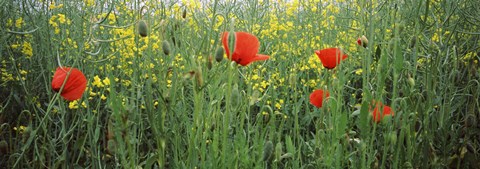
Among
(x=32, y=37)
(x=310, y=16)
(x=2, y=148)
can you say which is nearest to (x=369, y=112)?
(x=2, y=148)

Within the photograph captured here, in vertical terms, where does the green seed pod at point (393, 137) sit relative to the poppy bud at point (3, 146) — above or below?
above

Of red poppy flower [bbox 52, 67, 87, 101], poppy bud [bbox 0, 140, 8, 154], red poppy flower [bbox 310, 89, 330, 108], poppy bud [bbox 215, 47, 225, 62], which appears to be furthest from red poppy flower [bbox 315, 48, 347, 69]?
poppy bud [bbox 0, 140, 8, 154]

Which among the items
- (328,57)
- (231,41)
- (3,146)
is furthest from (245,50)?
(3,146)

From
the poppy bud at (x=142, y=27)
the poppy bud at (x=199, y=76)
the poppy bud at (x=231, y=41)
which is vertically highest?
the poppy bud at (x=142, y=27)

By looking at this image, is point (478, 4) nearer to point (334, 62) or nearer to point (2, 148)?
point (334, 62)

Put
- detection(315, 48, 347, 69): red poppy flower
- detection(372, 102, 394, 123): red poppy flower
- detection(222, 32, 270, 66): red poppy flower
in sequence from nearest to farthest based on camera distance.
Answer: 1. detection(222, 32, 270, 66): red poppy flower
2. detection(372, 102, 394, 123): red poppy flower
3. detection(315, 48, 347, 69): red poppy flower

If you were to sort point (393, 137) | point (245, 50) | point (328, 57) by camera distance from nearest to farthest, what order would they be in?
1. point (245, 50)
2. point (393, 137)
3. point (328, 57)

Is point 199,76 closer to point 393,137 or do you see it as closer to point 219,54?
point 219,54

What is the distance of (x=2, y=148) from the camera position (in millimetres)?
1321

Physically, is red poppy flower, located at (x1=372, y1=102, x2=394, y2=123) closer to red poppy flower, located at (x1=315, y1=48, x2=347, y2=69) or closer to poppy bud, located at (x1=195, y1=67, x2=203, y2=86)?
red poppy flower, located at (x1=315, y1=48, x2=347, y2=69)

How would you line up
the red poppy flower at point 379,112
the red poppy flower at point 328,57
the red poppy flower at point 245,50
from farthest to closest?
the red poppy flower at point 328,57, the red poppy flower at point 379,112, the red poppy flower at point 245,50

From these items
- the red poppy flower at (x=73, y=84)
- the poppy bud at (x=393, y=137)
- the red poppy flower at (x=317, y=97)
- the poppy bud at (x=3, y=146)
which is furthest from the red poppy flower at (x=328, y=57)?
the poppy bud at (x=3, y=146)

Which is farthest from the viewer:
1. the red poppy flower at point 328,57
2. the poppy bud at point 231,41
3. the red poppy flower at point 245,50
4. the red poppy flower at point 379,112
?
the red poppy flower at point 328,57

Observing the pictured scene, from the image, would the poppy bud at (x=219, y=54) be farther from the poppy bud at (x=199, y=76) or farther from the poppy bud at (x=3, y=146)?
the poppy bud at (x=3, y=146)
